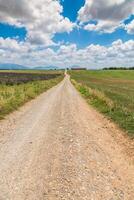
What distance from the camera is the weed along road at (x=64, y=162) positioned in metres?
6.23

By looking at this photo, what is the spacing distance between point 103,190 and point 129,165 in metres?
2.32

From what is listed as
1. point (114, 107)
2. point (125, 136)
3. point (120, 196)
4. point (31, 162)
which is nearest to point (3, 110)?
point (114, 107)

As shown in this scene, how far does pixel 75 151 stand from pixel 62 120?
6.39 meters

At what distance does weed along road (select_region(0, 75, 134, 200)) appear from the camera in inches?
245

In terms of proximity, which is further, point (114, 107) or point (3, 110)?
point (114, 107)

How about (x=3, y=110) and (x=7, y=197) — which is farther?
(x=3, y=110)

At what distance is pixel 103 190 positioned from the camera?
6332mm

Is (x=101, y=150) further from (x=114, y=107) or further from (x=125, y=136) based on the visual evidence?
(x=114, y=107)

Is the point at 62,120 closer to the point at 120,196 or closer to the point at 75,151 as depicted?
the point at 75,151

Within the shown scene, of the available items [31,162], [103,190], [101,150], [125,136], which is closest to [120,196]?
[103,190]

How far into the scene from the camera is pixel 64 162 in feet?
27.2

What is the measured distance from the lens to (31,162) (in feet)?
26.9

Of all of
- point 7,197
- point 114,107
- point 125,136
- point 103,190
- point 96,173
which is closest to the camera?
point 7,197

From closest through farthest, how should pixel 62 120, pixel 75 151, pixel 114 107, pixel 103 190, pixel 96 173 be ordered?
pixel 103 190 < pixel 96 173 < pixel 75 151 < pixel 62 120 < pixel 114 107
